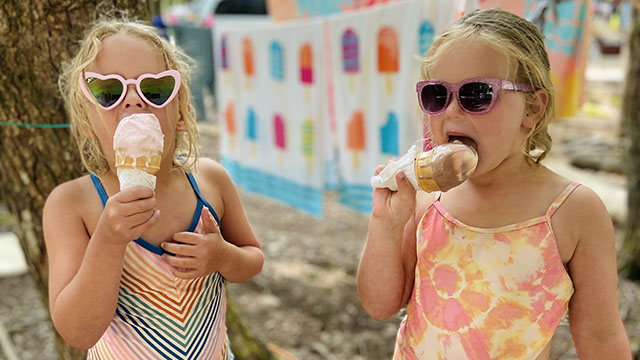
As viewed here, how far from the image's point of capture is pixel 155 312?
1.41 metres

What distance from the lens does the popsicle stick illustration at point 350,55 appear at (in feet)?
10.7

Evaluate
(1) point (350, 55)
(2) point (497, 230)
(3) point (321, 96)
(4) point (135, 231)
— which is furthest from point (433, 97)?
(3) point (321, 96)

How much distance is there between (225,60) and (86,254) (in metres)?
3.27

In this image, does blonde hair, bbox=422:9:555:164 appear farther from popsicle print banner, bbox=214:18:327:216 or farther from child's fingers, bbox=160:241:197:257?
popsicle print banner, bbox=214:18:327:216

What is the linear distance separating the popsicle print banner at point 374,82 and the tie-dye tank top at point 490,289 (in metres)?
1.56

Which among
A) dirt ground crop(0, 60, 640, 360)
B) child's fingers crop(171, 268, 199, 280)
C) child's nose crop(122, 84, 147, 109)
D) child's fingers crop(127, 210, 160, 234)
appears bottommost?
dirt ground crop(0, 60, 640, 360)

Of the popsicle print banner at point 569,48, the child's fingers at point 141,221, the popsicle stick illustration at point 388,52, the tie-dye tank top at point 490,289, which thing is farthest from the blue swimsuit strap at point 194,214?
the popsicle print banner at point 569,48

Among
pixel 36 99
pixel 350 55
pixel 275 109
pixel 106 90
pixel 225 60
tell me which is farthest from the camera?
pixel 225 60

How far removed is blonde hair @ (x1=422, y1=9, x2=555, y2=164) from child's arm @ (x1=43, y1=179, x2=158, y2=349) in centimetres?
74

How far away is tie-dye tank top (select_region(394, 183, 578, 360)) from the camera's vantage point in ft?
4.36

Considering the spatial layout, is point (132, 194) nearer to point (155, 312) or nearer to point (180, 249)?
point (180, 249)

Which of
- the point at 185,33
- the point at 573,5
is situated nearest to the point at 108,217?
the point at 573,5

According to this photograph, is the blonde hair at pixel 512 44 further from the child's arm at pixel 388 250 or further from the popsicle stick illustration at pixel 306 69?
the popsicle stick illustration at pixel 306 69

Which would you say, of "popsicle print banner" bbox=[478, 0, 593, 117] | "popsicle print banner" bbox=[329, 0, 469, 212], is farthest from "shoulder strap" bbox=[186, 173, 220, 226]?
"popsicle print banner" bbox=[478, 0, 593, 117]
